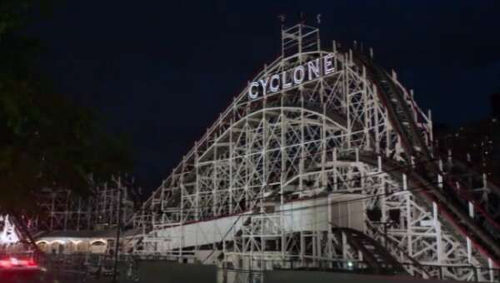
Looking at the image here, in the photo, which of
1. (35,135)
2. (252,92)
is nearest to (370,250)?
(252,92)

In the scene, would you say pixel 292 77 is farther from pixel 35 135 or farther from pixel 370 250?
pixel 35 135

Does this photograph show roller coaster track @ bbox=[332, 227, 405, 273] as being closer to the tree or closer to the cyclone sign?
the cyclone sign

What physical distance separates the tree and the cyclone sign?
29.2 metres

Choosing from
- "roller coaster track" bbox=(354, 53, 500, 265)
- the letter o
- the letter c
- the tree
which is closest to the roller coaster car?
the tree

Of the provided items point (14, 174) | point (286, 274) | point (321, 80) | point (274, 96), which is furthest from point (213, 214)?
point (14, 174)

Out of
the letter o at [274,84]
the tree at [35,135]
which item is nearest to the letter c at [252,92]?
the letter o at [274,84]

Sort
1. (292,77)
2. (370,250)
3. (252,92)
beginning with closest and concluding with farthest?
(370,250), (292,77), (252,92)

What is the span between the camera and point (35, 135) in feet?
21.7

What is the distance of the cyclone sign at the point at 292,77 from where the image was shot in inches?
1407

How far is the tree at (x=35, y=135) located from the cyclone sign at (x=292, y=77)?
95.9ft

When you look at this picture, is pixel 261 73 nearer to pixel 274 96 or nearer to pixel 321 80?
pixel 274 96

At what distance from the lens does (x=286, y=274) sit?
20.7 meters

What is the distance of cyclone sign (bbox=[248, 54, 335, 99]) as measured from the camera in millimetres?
35750

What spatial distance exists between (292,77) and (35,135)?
Answer: 106ft
